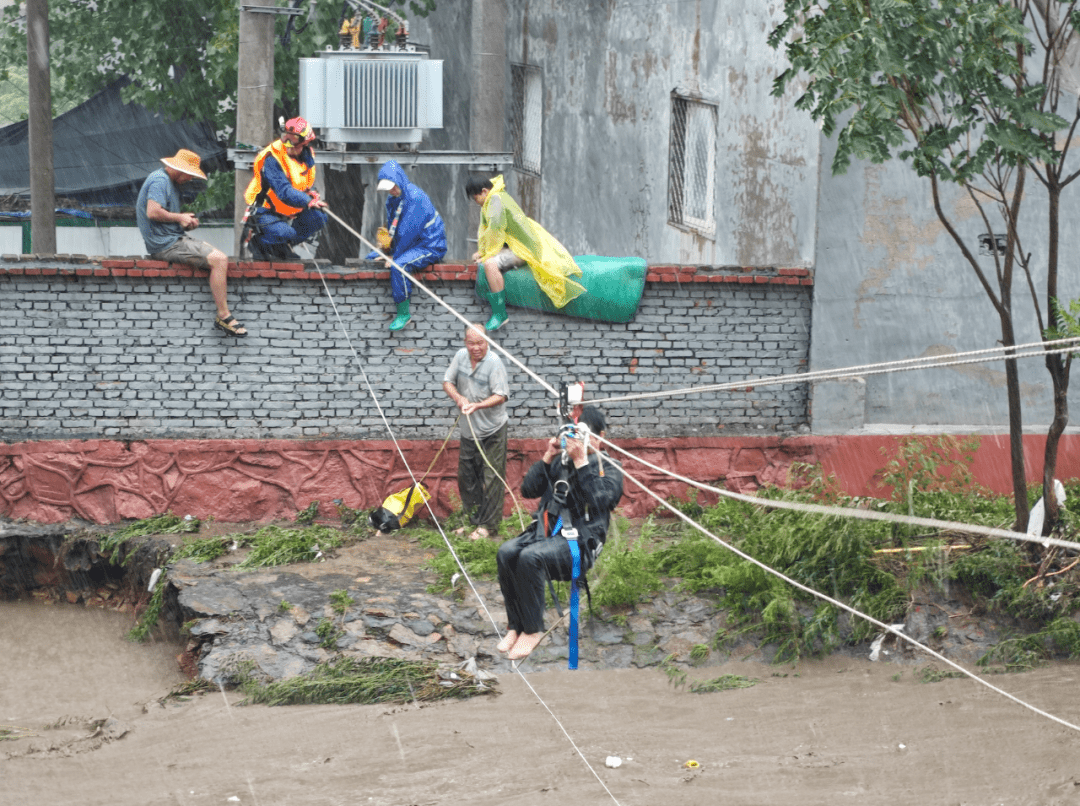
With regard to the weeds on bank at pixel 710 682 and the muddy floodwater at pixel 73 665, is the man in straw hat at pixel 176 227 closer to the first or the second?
the muddy floodwater at pixel 73 665

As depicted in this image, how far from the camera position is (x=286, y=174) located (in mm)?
10547

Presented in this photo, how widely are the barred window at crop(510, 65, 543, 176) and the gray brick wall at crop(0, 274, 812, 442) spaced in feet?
19.4

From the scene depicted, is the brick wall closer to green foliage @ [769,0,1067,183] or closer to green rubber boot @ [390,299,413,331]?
green rubber boot @ [390,299,413,331]

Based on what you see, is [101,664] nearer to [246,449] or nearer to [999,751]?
[246,449]

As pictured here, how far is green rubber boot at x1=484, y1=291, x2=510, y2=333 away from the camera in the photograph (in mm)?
10781

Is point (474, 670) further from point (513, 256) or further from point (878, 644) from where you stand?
point (513, 256)

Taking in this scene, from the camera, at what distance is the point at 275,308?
35.2 feet

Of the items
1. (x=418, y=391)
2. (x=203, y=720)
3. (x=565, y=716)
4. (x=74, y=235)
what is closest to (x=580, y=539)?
(x=565, y=716)

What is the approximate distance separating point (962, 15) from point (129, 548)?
24.1 feet

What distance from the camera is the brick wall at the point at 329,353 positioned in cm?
1062

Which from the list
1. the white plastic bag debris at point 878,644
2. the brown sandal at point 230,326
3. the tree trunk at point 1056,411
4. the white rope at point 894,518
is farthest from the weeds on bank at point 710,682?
the brown sandal at point 230,326

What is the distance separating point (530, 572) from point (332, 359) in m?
4.37

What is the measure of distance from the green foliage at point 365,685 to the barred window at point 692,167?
19.1ft

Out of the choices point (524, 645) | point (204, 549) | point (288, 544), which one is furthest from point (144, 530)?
point (524, 645)
